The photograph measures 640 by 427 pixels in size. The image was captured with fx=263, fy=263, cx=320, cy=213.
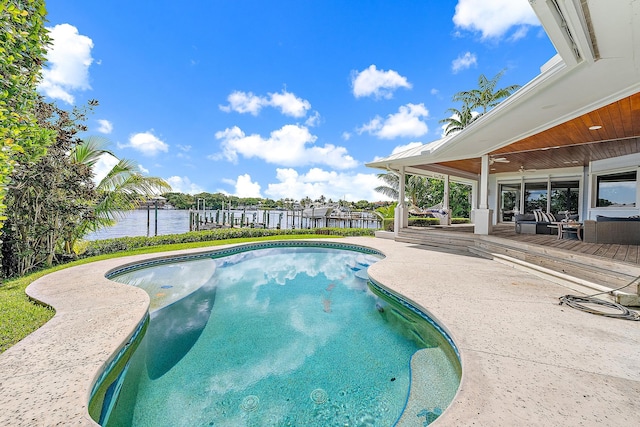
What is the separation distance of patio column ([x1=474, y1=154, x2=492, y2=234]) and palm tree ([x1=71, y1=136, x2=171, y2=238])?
1162cm

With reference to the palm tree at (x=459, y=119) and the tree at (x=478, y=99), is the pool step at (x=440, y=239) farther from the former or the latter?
the palm tree at (x=459, y=119)

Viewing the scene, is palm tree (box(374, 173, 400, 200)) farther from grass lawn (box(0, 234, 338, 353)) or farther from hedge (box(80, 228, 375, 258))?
grass lawn (box(0, 234, 338, 353))

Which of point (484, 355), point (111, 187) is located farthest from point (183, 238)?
point (484, 355)

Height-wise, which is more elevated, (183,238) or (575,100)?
(575,100)

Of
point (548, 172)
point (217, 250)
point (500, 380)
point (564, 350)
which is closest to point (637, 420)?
point (500, 380)

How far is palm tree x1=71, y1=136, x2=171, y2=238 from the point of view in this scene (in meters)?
7.78

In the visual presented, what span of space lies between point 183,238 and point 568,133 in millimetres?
13397

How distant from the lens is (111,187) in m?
8.49

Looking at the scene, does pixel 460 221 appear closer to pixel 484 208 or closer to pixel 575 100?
pixel 484 208

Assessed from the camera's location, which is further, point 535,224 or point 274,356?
point 535,224

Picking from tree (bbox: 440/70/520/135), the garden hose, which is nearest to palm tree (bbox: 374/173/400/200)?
tree (bbox: 440/70/520/135)

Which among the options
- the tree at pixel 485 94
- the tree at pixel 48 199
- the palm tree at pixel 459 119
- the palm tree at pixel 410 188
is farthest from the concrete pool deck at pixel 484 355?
the tree at pixel 485 94

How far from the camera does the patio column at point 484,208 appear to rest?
28.9ft

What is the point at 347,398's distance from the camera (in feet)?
9.05
